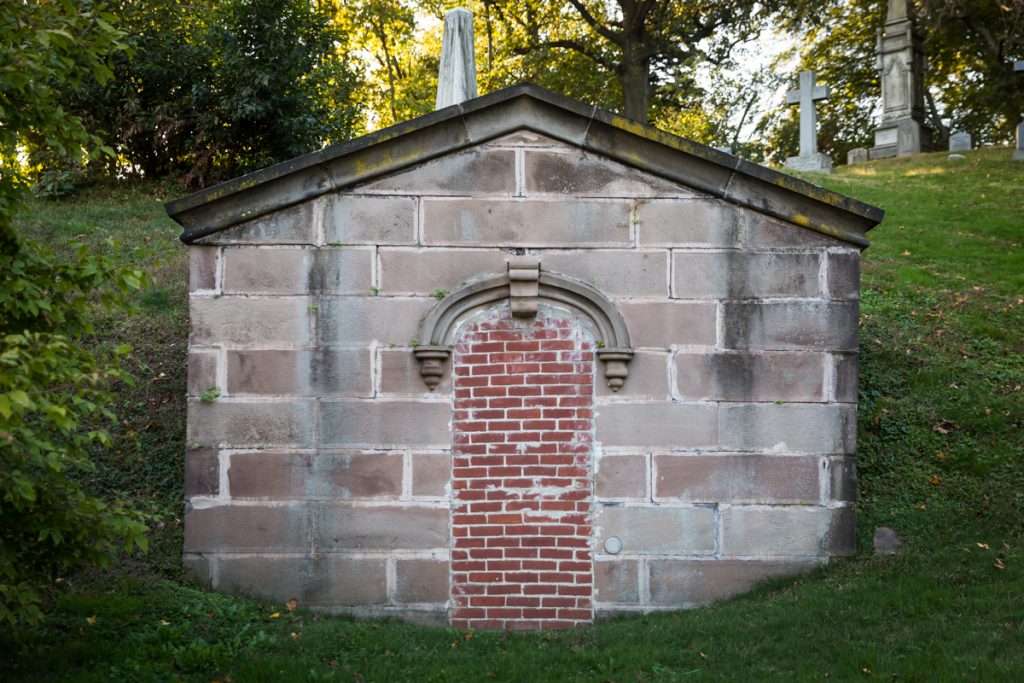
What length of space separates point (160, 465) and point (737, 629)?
5.37 m

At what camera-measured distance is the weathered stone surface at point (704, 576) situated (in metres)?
7.89

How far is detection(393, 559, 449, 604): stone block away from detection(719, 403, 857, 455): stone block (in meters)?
2.45

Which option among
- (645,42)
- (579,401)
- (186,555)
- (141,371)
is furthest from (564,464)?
(645,42)

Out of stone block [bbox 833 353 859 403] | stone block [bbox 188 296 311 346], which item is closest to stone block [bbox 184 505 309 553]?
stone block [bbox 188 296 311 346]

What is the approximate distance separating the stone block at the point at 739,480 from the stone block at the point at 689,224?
1722 millimetres

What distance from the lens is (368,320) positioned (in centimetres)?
795

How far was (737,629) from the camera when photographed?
7023mm

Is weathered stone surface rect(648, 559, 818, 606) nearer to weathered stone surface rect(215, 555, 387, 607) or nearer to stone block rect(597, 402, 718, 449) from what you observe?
stone block rect(597, 402, 718, 449)

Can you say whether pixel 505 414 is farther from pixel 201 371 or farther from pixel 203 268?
pixel 203 268

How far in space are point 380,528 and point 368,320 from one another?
1644 mm

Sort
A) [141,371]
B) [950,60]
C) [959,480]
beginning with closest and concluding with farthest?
[959,480]
[141,371]
[950,60]

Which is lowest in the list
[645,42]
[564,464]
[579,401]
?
[564,464]

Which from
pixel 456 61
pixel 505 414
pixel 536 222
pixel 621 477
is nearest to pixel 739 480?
pixel 621 477

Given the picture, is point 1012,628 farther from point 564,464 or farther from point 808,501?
point 564,464
